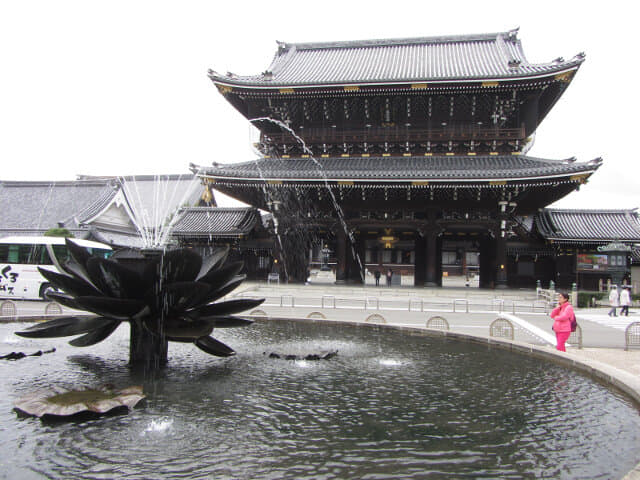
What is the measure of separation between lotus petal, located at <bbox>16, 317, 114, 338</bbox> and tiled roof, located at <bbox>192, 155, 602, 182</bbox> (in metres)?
17.8

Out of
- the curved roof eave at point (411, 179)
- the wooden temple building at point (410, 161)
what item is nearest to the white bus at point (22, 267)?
the wooden temple building at point (410, 161)

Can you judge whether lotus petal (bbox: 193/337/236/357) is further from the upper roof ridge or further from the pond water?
the upper roof ridge

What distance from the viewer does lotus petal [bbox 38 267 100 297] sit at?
6.00 m

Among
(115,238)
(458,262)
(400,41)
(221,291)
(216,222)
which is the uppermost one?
(400,41)

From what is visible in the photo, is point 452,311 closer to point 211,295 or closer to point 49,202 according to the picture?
point 211,295

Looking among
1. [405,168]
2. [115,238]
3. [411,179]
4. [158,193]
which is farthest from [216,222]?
[158,193]

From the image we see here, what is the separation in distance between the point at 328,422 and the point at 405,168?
67.9ft

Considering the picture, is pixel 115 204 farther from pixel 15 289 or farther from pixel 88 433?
pixel 88 433

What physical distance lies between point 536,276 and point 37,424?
2753cm

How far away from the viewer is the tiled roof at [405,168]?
71.7ft

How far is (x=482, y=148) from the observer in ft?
84.1

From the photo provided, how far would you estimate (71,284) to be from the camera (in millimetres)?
6066

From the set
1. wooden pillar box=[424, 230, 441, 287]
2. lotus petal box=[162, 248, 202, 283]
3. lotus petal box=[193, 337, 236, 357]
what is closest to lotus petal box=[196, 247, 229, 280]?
lotus petal box=[162, 248, 202, 283]

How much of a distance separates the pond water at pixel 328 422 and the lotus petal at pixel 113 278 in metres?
1.21
